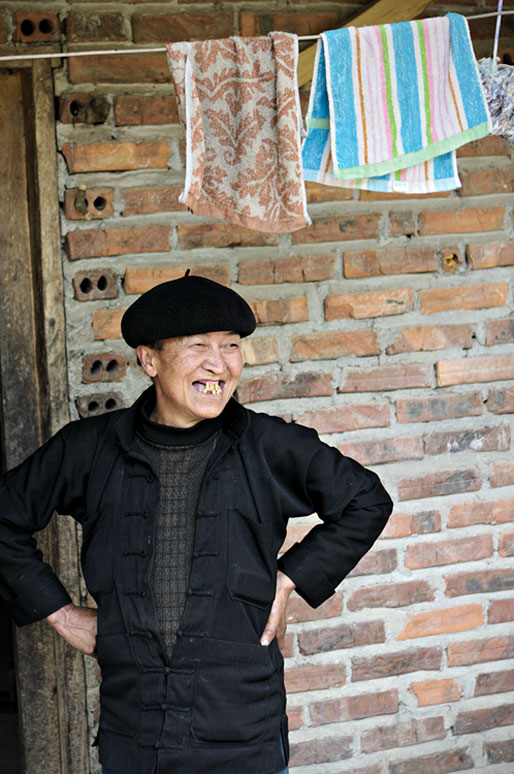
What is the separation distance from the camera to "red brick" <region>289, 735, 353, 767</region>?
3.48 meters

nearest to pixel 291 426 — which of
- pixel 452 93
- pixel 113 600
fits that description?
pixel 113 600

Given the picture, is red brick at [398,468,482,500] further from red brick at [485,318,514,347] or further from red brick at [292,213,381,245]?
red brick at [292,213,381,245]

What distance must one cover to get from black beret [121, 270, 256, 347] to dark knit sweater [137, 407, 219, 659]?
246 millimetres

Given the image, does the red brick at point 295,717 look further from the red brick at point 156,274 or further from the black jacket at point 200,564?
the red brick at point 156,274

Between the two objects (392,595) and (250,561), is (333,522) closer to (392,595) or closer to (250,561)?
(250,561)

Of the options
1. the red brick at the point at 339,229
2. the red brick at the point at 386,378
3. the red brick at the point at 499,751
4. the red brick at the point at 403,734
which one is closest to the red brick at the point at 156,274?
the red brick at the point at 339,229

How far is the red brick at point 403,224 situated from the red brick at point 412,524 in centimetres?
95

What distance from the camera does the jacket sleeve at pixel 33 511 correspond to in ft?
8.80

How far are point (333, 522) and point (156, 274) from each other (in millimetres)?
1063

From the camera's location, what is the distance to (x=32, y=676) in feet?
11.2

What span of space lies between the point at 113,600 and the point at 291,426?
24.7 inches

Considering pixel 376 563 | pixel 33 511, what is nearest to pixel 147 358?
pixel 33 511

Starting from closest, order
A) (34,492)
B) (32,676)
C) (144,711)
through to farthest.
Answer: (144,711), (34,492), (32,676)

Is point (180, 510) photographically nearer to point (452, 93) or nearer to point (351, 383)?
point (351, 383)
